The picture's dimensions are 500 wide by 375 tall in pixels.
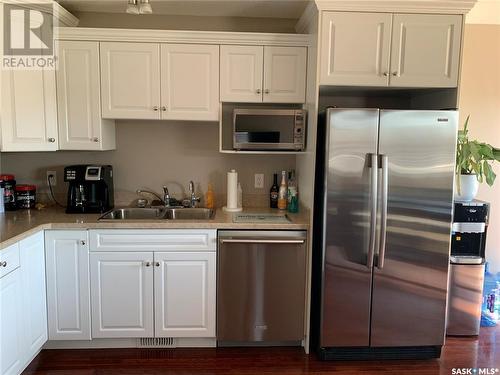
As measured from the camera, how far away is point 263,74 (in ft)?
9.20

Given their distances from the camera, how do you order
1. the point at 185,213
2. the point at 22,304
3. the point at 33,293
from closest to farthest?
the point at 22,304
the point at 33,293
the point at 185,213

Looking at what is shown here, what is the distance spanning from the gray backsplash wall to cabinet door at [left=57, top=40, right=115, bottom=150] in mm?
335

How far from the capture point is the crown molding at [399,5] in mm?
2445

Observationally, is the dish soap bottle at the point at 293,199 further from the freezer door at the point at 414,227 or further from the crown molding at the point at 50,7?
the crown molding at the point at 50,7

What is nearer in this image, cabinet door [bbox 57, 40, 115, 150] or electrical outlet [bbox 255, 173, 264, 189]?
cabinet door [bbox 57, 40, 115, 150]

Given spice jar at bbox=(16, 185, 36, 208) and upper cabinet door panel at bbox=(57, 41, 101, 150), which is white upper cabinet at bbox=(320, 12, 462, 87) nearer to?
upper cabinet door panel at bbox=(57, 41, 101, 150)

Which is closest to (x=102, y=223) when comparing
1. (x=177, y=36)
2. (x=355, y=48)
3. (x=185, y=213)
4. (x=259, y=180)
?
(x=185, y=213)

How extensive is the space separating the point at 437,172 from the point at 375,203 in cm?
45

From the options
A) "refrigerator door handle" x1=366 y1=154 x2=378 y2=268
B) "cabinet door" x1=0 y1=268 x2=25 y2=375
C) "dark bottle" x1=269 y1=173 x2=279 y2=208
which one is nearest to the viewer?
"cabinet door" x1=0 y1=268 x2=25 y2=375

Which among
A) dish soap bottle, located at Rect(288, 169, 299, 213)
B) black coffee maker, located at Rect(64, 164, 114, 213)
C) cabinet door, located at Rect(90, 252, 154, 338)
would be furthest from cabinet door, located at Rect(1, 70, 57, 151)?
dish soap bottle, located at Rect(288, 169, 299, 213)

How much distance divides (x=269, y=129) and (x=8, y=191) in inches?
78.9

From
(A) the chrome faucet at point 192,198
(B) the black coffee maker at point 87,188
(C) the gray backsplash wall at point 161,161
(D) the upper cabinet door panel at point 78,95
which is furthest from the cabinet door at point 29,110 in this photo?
(A) the chrome faucet at point 192,198

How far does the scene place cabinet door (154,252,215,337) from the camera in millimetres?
2578

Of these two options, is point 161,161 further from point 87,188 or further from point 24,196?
point 24,196
